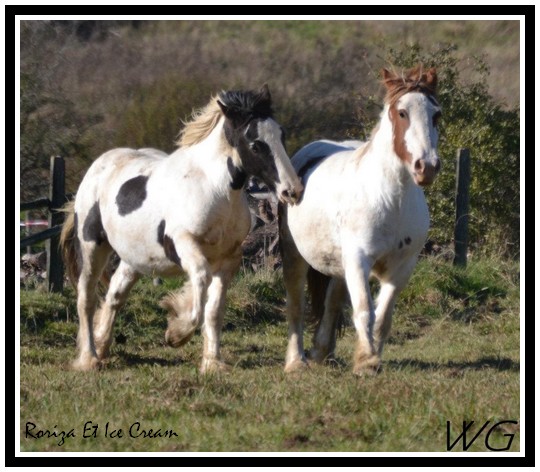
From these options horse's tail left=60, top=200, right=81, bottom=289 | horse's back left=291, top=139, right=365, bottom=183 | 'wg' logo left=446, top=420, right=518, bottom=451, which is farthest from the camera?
horse's tail left=60, top=200, right=81, bottom=289

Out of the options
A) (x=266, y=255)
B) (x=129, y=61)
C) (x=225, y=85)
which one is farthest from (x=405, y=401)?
(x=129, y=61)

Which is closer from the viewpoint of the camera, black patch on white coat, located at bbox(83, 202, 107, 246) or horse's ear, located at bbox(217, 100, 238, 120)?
horse's ear, located at bbox(217, 100, 238, 120)

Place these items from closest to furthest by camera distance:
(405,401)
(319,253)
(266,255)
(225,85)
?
(405,401), (319,253), (266,255), (225,85)

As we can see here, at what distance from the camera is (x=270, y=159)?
8.05 m

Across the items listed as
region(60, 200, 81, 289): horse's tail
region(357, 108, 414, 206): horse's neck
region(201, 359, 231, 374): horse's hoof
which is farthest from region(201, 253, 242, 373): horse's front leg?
region(60, 200, 81, 289): horse's tail

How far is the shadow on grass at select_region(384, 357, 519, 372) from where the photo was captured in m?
8.48

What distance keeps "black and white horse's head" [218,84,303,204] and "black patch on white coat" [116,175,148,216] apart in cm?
90

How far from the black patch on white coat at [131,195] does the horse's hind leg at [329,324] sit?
1770mm

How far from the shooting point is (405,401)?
21.2 feet

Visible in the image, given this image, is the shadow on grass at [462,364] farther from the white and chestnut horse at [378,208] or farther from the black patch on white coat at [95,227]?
the black patch on white coat at [95,227]

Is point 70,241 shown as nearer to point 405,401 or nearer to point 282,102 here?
point 405,401

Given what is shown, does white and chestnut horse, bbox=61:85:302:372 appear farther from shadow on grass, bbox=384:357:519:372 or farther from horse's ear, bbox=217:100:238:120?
shadow on grass, bbox=384:357:519:372

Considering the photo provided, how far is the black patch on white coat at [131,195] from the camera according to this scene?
879 centimetres
